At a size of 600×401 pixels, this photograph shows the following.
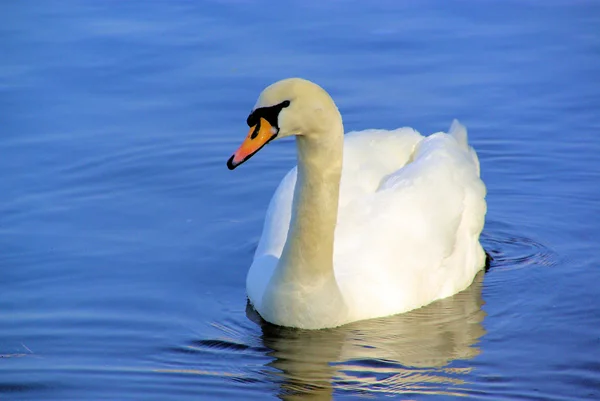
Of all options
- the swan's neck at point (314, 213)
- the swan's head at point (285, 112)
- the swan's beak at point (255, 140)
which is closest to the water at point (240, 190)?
the swan's neck at point (314, 213)

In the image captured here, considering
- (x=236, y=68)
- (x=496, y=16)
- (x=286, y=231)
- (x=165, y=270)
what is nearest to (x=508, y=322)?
(x=286, y=231)

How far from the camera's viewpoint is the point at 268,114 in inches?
314

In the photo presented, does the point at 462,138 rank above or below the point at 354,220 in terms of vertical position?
above

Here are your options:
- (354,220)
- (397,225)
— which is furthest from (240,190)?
(397,225)

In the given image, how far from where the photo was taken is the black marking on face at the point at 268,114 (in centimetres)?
796

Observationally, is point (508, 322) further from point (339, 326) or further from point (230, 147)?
point (230, 147)

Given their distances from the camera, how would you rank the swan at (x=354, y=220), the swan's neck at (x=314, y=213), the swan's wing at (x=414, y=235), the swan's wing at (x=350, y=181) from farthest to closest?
the swan's wing at (x=350, y=181) < the swan's wing at (x=414, y=235) < the swan's neck at (x=314, y=213) < the swan at (x=354, y=220)

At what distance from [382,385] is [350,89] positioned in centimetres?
618

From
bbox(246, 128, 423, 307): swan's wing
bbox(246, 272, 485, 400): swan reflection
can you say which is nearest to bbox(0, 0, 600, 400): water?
bbox(246, 272, 485, 400): swan reflection

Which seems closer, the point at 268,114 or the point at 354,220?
the point at 268,114

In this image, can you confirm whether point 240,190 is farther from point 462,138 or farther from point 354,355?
point 354,355

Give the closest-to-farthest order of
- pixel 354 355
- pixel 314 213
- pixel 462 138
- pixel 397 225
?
pixel 354 355 → pixel 314 213 → pixel 397 225 → pixel 462 138

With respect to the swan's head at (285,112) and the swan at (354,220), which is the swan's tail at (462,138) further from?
the swan's head at (285,112)

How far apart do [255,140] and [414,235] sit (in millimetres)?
1814
